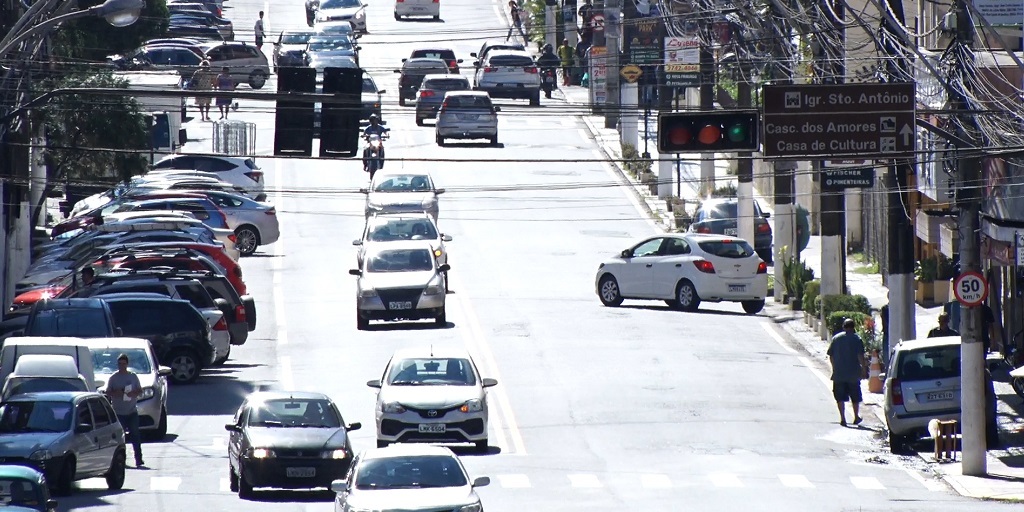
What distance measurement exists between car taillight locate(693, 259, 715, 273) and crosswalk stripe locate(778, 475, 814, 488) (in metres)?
13.5

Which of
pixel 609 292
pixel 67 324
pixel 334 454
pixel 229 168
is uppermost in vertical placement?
pixel 229 168

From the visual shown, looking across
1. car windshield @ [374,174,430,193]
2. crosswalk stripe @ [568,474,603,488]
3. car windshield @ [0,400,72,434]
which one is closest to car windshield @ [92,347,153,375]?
car windshield @ [0,400,72,434]

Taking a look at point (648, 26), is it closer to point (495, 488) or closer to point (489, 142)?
point (489, 142)

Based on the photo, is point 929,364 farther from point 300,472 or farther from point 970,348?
point 300,472

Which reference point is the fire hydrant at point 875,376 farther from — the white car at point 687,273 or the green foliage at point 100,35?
the green foliage at point 100,35

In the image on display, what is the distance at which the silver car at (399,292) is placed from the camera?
3662 centimetres

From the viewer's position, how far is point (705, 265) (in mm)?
38375

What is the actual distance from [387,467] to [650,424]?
8353 millimetres

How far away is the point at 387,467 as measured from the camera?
21.1 m

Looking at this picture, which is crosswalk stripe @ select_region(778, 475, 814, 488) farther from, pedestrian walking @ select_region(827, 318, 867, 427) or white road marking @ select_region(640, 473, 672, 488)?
pedestrian walking @ select_region(827, 318, 867, 427)

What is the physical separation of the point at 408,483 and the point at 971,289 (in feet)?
28.9

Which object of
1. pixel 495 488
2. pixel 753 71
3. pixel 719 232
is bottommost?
pixel 495 488

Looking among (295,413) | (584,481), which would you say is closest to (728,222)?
(584,481)

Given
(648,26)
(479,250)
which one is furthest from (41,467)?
(648,26)
